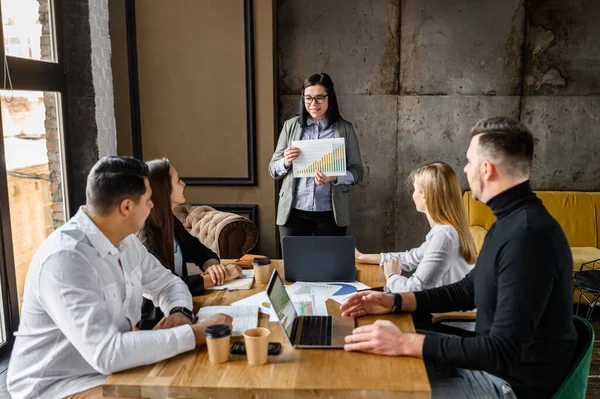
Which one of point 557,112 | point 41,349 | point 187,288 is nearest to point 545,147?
point 557,112

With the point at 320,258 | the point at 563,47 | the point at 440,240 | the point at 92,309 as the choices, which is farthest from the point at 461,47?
the point at 92,309

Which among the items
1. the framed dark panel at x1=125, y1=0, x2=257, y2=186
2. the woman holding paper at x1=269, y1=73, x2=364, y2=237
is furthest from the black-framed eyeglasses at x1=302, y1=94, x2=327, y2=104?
the framed dark panel at x1=125, y1=0, x2=257, y2=186

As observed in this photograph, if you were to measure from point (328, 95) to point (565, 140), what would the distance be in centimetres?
224

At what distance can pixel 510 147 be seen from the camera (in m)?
1.74

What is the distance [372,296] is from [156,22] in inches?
127

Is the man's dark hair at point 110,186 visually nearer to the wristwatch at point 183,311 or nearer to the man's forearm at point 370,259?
the wristwatch at point 183,311

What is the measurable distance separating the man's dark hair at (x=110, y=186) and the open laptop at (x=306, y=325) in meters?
0.54


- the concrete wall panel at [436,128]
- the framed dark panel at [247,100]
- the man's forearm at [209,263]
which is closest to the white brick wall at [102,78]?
the framed dark panel at [247,100]

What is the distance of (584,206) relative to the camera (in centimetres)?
452

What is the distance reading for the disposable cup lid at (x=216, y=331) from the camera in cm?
164

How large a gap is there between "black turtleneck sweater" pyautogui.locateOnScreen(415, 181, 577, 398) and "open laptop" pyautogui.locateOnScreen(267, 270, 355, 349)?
0.30m

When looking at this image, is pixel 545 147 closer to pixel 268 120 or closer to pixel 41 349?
pixel 268 120

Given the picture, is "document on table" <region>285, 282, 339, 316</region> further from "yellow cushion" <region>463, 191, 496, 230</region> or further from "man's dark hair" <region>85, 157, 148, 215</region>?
"yellow cushion" <region>463, 191, 496, 230</region>

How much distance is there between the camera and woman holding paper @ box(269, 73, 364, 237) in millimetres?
3721
